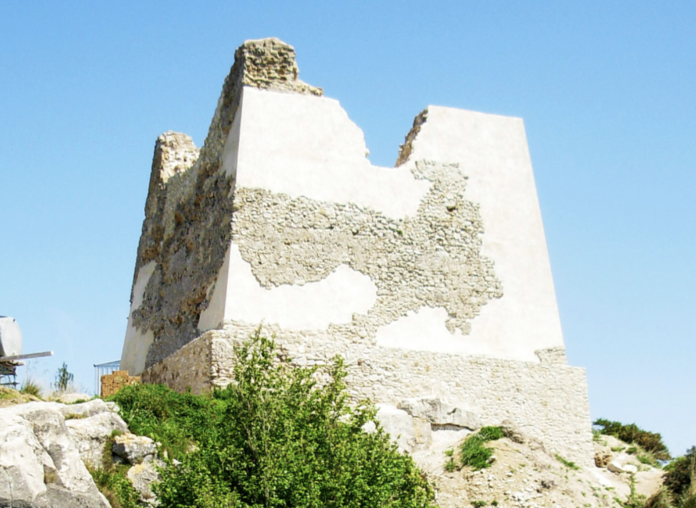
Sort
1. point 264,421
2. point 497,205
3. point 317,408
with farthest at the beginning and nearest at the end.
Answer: point 497,205, point 317,408, point 264,421

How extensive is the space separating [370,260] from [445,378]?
2.52 metres

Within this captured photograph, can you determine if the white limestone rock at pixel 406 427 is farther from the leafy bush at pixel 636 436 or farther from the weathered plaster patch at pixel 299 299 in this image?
the leafy bush at pixel 636 436

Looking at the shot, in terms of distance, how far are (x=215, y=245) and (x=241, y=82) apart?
3095mm

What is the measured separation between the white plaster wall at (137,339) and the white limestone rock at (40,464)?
11169mm

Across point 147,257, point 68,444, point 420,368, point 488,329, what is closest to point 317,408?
point 68,444

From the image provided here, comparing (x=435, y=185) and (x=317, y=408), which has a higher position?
(x=435, y=185)

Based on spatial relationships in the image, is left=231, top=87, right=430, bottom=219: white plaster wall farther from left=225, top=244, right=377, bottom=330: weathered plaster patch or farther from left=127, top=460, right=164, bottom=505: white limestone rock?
left=127, top=460, right=164, bottom=505: white limestone rock

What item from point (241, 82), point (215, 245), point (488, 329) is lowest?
point (488, 329)

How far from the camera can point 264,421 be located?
10211mm

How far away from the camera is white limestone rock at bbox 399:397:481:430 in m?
16.5

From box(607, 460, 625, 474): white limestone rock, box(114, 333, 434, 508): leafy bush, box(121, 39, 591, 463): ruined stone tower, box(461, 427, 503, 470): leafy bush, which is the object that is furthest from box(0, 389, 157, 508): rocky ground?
box(607, 460, 625, 474): white limestone rock

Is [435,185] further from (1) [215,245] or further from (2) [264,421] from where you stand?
(2) [264,421]

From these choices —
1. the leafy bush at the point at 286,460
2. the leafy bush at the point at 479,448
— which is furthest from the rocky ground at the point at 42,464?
the leafy bush at the point at 479,448

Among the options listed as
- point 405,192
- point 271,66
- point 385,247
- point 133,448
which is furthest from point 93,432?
point 271,66
